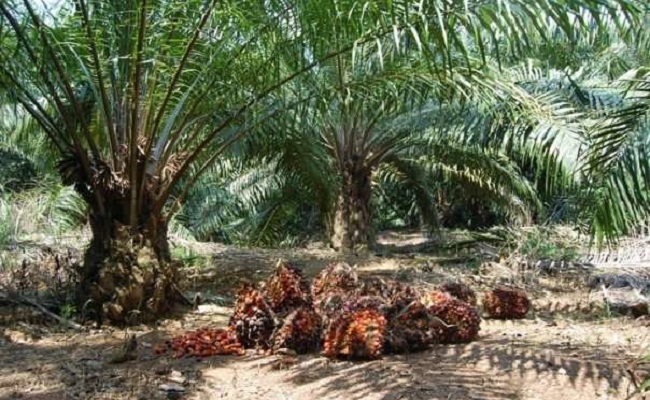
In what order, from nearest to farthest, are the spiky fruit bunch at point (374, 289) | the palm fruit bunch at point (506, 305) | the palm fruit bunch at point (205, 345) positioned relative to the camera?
the palm fruit bunch at point (205, 345), the spiky fruit bunch at point (374, 289), the palm fruit bunch at point (506, 305)

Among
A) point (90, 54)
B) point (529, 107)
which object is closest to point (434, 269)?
point (529, 107)

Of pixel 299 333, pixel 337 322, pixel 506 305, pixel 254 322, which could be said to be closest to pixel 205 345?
pixel 254 322

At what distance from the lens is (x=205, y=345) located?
389 centimetres

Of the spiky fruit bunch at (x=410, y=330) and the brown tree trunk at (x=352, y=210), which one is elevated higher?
the brown tree trunk at (x=352, y=210)

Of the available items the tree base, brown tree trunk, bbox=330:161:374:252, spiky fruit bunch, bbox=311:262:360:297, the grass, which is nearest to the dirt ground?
the tree base

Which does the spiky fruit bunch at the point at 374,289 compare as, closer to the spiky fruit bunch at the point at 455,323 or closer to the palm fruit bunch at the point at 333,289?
the palm fruit bunch at the point at 333,289

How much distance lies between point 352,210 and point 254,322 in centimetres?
551

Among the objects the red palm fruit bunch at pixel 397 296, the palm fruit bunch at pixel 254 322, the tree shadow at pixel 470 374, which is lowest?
the tree shadow at pixel 470 374

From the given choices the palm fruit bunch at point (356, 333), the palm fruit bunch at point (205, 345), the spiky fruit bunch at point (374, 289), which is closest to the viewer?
the palm fruit bunch at point (356, 333)

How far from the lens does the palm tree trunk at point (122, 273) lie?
4.71 m

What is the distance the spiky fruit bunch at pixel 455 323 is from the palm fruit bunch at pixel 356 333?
0.41 m

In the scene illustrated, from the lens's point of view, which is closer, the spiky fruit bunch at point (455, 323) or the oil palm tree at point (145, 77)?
the spiky fruit bunch at point (455, 323)

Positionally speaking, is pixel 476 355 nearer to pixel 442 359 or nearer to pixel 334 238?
pixel 442 359

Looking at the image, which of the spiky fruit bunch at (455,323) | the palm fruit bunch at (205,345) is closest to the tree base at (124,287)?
the palm fruit bunch at (205,345)
